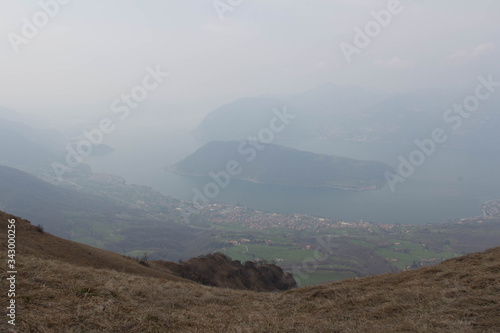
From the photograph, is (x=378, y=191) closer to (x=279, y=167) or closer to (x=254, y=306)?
(x=279, y=167)

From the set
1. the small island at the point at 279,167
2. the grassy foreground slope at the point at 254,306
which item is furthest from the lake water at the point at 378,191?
the grassy foreground slope at the point at 254,306

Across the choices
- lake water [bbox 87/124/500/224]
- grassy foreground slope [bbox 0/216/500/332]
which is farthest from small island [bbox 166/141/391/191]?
grassy foreground slope [bbox 0/216/500/332]

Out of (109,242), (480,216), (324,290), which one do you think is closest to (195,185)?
(109,242)

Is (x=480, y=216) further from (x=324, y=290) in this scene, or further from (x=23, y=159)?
(x=23, y=159)

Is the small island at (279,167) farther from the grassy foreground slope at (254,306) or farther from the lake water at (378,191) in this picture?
the grassy foreground slope at (254,306)

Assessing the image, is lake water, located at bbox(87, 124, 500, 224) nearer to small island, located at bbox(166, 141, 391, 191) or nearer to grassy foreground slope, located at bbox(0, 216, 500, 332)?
small island, located at bbox(166, 141, 391, 191)

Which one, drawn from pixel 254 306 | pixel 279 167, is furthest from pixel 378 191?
pixel 254 306
